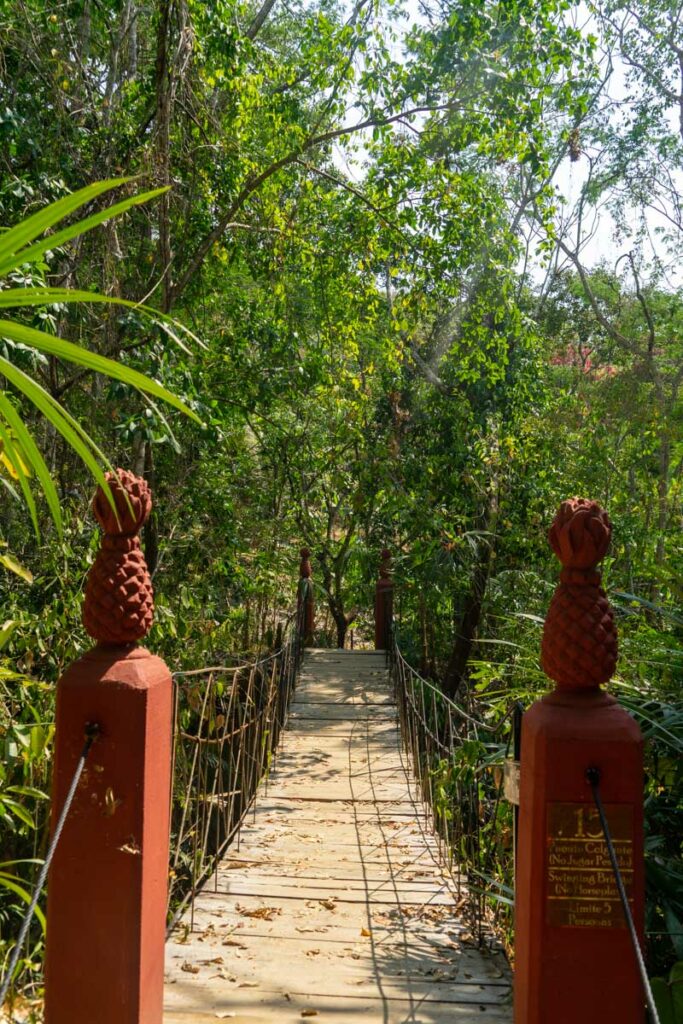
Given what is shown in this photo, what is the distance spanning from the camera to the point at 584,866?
245 cm

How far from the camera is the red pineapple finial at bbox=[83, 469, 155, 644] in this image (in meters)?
2.68

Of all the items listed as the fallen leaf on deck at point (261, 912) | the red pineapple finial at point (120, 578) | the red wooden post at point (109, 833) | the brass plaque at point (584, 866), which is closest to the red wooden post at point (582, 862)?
the brass plaque at point (584, 866)

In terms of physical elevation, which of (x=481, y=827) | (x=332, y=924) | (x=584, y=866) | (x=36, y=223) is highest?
(x=36, y=223)

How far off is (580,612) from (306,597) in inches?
430

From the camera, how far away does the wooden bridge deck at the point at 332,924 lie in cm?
349

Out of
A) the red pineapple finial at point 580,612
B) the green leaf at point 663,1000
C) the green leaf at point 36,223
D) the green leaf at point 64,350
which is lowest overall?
the green leaf at point 663,1000

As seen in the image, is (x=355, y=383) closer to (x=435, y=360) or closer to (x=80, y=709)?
(x=435, y=360)

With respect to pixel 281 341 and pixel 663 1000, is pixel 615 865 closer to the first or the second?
pixel 663 1000

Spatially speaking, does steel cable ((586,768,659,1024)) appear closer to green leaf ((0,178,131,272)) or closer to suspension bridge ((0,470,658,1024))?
suspension bridge ((0,470,658,1024))

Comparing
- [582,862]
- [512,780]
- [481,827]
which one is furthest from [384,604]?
[582,862]

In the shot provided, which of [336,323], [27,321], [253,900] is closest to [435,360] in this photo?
[336,323]

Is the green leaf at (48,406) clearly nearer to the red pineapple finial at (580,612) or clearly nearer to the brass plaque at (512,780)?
the red pineapple finial at (580,612)

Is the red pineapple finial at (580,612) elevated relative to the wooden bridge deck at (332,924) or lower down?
elevated

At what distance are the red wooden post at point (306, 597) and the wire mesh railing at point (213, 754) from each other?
0.62 m
